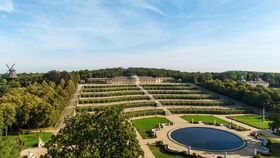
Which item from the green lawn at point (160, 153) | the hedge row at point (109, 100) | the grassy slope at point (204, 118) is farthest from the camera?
the hedge row at point (109, 100)

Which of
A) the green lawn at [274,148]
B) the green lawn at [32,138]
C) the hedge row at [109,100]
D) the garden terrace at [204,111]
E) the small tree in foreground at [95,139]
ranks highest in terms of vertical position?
the small tree in foreground at [95,139]

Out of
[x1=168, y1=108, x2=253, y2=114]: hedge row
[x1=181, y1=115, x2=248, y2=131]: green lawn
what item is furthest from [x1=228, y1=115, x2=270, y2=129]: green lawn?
[x1=181, y1=115, x2=248, y2=131]: green lawn

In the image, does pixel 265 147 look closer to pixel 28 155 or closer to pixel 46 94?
pixel 28 155

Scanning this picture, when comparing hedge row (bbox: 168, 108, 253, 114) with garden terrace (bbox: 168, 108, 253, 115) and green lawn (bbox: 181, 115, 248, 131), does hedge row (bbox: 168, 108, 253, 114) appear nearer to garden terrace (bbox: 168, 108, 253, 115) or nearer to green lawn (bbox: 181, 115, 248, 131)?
garden terrace (bbox: 168, 108, 253, 115)

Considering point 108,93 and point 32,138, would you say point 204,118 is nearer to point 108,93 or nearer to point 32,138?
point 32,138

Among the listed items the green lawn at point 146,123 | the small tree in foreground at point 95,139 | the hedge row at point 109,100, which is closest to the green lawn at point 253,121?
the green lawn at point 146,123

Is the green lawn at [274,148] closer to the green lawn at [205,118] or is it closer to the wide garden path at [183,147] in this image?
the wide garden path at [183,147]

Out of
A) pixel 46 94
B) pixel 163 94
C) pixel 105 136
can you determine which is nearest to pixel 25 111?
pixel 46 94
